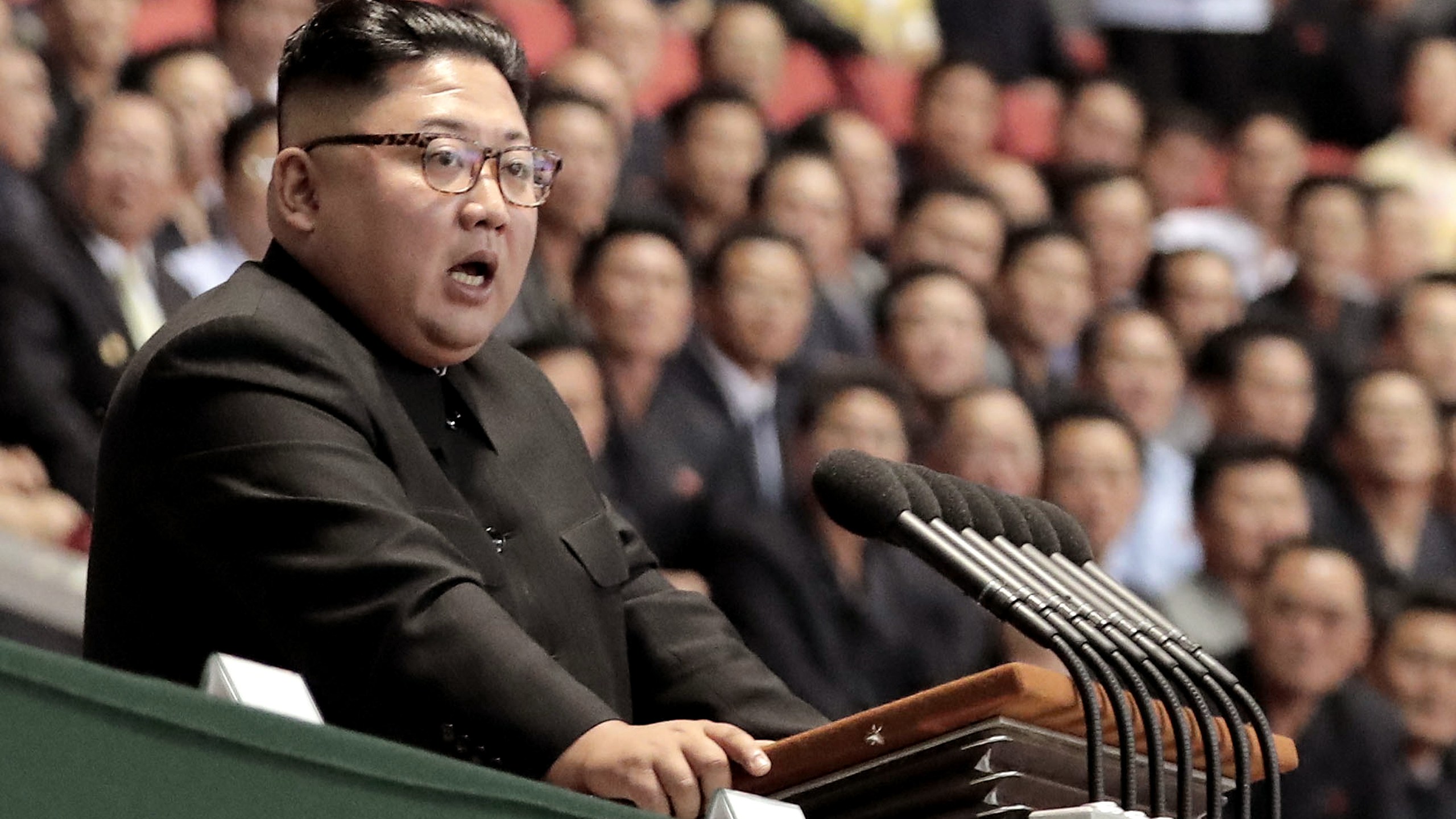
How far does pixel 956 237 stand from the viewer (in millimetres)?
4391

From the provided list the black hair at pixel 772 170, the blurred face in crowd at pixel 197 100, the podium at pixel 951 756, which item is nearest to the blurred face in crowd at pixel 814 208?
the black hair at pixel 772 170

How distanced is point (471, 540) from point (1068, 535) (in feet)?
1.24

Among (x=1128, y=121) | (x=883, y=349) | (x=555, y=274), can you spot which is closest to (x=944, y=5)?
(x=1128, y=121)

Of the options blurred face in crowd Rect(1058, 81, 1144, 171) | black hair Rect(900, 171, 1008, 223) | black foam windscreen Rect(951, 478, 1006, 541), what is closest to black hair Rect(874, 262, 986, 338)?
black hair Rect(900, 171, 1008, 223)

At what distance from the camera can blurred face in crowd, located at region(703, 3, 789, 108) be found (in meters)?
4.68

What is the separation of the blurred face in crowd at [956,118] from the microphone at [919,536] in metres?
3.70

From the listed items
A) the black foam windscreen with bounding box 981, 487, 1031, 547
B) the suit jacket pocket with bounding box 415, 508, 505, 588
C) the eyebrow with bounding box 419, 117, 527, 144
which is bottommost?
the suit jacket pocket with bounding box 415, 508, 505, 588

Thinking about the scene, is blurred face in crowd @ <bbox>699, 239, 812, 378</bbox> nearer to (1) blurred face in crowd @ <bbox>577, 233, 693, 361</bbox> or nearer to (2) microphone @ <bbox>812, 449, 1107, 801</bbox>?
(1) blurred face in crowd @ <bbox>577, 233, 693, 361</bbox>

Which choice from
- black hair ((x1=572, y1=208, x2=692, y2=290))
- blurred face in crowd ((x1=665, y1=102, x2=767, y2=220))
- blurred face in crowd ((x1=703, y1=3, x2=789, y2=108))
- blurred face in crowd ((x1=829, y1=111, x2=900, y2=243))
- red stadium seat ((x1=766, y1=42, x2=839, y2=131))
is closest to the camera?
black hair ((x1=572, y1=208, x2=692, y2=290))

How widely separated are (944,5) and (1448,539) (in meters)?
1.97

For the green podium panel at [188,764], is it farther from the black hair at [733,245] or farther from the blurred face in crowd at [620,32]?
the blurred face in crowd at [620,32]

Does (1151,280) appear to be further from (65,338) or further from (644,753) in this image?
(644,753)

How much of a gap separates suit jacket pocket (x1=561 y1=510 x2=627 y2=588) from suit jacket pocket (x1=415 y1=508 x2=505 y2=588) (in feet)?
0.25

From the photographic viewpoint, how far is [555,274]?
143 inches
